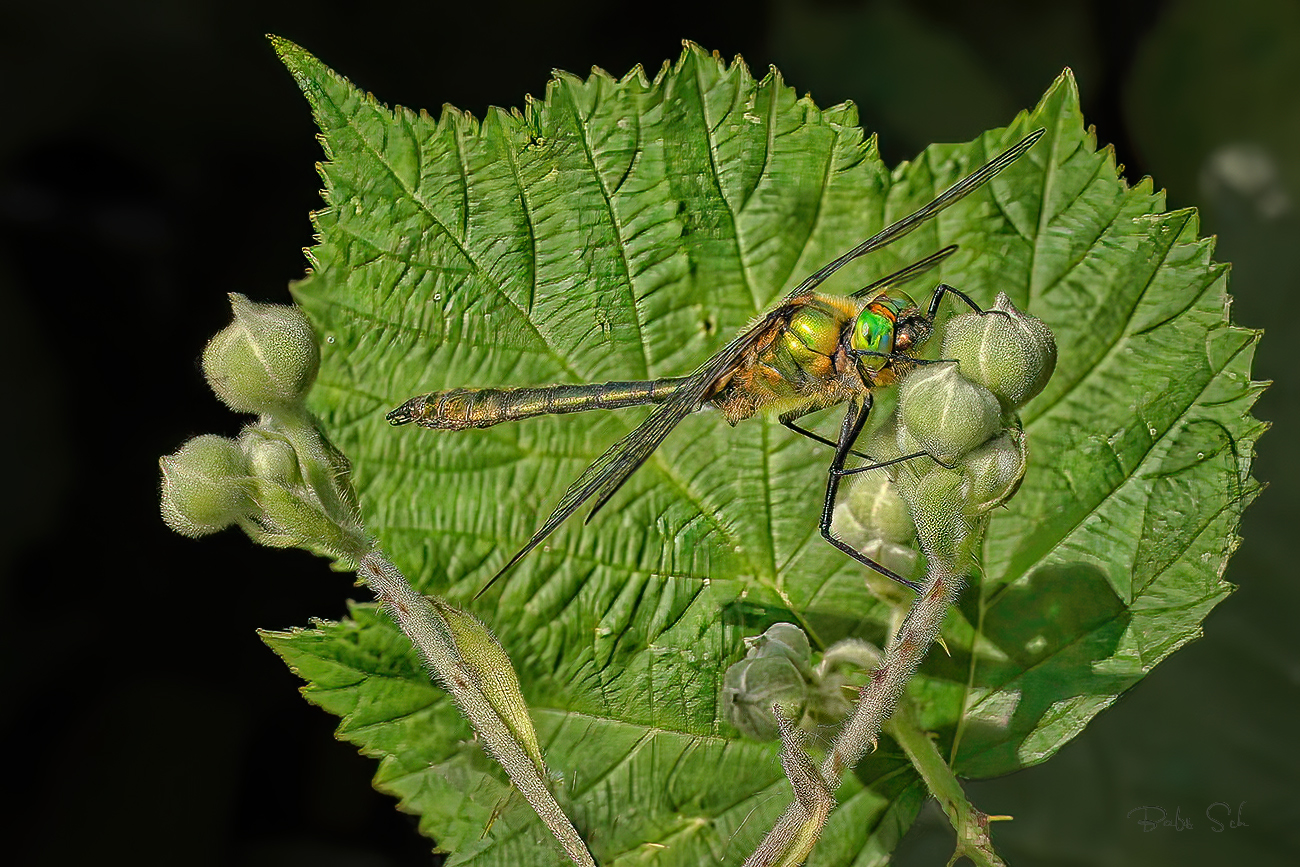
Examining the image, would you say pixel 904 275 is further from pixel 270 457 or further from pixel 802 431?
pixel 270 457

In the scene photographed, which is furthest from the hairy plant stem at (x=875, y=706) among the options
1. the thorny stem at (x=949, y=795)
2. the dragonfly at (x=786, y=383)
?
the dragonfly at (x=786, y=383)

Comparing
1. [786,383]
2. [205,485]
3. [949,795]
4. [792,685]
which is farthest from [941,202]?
[205,485]

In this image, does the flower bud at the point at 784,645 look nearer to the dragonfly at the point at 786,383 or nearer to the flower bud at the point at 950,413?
the dragonfly at the point at 786,383

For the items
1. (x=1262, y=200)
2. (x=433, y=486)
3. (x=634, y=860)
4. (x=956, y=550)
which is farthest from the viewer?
(x=1262, y=200)

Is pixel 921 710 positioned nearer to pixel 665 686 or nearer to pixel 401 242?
pixel 665 686

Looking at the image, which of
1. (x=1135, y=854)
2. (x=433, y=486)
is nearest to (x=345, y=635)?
(x=433, y=486)

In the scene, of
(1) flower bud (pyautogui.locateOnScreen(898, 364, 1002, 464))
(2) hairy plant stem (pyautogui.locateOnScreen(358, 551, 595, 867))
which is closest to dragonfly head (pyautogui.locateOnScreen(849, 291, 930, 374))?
(1) flower bud (pyautogui.locateOnScreen(898, 364, 1002, 464))
